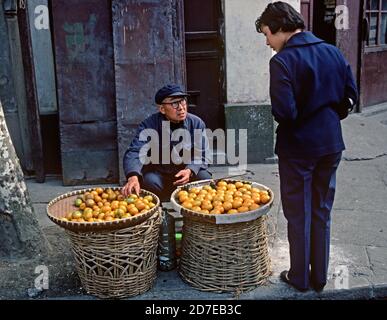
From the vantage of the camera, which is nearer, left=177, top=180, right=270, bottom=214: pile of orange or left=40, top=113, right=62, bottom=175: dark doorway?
left=177, top=180, right=270, bottom=214: pile of orange

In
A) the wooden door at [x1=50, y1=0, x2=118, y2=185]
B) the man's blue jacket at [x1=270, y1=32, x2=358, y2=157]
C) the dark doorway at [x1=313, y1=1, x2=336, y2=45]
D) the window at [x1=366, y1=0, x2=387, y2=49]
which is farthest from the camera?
the window at [x1=366, y1=0, x2=387, y2=49]

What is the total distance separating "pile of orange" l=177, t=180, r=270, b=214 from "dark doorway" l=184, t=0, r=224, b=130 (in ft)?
9.22

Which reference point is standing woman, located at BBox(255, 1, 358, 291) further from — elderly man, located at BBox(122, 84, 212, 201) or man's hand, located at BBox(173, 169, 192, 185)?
elderly man, located at BBox(122, 84, 212, 201)

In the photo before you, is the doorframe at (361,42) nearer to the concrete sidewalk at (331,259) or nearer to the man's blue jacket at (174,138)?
the concrete sidewalk at (331,259)

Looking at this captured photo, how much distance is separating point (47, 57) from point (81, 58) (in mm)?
602

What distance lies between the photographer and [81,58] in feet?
19.9

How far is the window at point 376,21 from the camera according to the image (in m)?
9.25

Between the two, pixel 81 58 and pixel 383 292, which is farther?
pixel 81 58

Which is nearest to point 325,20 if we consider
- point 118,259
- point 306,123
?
point 306,123

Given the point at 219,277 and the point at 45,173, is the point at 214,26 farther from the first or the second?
the point at 219,277

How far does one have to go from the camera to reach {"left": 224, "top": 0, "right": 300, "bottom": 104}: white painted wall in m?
6.39

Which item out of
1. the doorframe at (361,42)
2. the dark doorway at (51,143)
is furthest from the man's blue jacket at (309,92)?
the doorframe at (361,42)

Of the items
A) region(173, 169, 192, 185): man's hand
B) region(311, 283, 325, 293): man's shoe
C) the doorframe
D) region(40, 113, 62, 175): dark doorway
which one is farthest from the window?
region(311, 283, 325, 293): man's shoe
